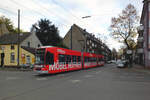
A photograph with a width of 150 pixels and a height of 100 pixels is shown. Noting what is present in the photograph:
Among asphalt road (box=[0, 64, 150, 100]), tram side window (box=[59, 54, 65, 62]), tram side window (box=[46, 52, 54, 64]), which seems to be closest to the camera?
asphalt road (box=[0, 64, 150, 100])

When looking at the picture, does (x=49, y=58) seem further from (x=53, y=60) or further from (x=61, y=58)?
(x=61, y=58)

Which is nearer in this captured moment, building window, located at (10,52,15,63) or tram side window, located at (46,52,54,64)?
tram side window, located at (46,52,54,64)

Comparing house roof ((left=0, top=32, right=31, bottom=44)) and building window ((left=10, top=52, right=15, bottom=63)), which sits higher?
house roof ((left=0, top=32, right=31, bottom=44))

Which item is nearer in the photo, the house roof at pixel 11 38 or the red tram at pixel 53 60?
the red tram at pixel 53 60

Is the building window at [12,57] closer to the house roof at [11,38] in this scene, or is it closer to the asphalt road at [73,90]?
the house roof at [11,38]

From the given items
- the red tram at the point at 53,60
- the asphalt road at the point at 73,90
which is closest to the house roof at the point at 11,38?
the red tram at the point at 53,60

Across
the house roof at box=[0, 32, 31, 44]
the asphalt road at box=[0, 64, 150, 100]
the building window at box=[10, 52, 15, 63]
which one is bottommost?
the asphalt road at box=[0, 64, 150, 100]

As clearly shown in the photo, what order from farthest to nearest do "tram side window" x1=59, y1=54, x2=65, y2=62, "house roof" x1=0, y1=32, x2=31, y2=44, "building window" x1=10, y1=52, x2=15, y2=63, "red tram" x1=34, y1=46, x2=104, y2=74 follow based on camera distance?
"house roof" x1=0, y1=32, x2=31, y2=44 → "building window" x1=10, y1=52, x2=15, y2=63 → "tram side window" x1=59, y1=54, x2=65, y2=62 → "red tram" x1=34, y1=46, x2=104, y2=74

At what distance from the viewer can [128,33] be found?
112 feet

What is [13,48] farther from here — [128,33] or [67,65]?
[128,33]

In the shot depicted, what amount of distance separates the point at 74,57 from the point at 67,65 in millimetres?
3000

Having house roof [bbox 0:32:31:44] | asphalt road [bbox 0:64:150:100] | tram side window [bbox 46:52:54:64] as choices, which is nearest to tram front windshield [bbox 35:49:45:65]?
tram side window [bbox 46:52:54:64]

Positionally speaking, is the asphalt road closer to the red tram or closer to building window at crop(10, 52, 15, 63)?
the red tram

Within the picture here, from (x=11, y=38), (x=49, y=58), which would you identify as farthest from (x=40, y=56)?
(x=11, y=38)
